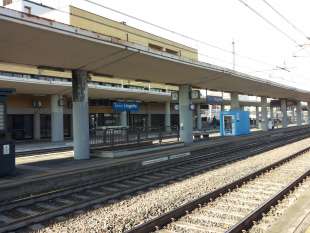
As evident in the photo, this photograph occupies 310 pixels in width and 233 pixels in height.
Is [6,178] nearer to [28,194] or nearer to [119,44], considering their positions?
[28,194]

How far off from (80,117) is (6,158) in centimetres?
519

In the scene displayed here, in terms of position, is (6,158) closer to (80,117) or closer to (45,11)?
(80,117)

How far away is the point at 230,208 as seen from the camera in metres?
9.02

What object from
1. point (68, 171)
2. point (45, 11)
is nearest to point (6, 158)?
point (68, 171)

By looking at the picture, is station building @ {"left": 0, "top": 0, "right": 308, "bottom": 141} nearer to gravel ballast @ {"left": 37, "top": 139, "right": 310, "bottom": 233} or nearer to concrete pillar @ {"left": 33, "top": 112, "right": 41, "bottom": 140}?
concrete pillar @ {"left": 33, "top": 112, "right": 41, "bottom": 140}

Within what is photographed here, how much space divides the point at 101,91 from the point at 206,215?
83.1ft

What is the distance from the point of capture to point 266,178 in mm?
13070

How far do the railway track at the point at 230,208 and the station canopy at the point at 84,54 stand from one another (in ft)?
24.3

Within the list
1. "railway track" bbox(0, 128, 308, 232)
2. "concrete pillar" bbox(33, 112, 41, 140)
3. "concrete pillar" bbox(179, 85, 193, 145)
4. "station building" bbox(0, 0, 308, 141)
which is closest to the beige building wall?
"station building" bbox(0, 0, 308, 141)

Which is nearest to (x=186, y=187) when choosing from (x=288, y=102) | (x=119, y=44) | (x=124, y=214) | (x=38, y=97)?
(x=124, y=214)

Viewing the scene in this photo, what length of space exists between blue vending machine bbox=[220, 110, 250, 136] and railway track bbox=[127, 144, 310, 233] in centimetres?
2082

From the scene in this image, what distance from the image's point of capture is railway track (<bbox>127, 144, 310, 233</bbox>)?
753 centimetres

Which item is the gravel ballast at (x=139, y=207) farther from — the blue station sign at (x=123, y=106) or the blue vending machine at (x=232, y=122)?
the blue vending machine at (x=232, y=122)

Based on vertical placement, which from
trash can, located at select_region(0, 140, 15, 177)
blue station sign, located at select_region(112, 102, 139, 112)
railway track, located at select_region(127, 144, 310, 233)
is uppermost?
blue station sign, located at select_region(112, 102, 139, 112)
